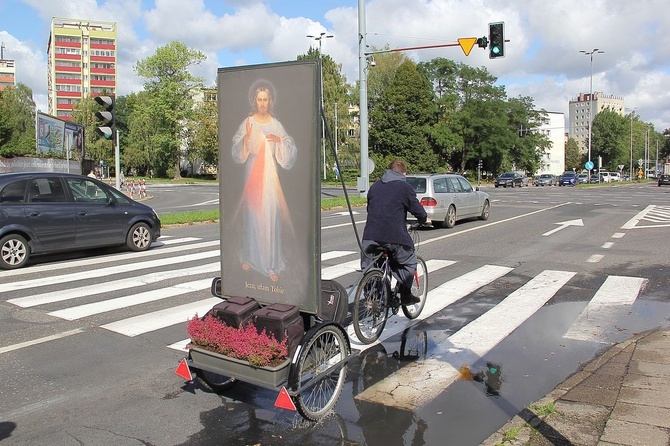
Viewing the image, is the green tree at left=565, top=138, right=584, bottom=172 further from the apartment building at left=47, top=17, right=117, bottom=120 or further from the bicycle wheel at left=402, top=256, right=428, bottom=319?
the bicycle wheel at left=402, top=256, right=428, bottom=319

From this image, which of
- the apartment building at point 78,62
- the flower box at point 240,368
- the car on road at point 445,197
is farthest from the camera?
the apartment building at point 78,62

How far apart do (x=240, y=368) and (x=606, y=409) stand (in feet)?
8.68

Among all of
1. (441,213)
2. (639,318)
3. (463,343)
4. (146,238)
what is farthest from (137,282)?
(441,213)

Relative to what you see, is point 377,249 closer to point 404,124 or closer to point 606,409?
point 606,409

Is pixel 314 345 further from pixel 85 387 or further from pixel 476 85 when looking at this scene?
pixel 476 85

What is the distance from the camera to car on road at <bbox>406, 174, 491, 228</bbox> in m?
16.5

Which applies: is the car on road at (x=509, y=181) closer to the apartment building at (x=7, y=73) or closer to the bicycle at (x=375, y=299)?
the bicycle at (x=375, y=299)

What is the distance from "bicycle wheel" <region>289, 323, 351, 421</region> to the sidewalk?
121 centimetres

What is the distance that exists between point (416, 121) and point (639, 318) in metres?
62.8

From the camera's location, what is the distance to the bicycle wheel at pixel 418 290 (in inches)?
265

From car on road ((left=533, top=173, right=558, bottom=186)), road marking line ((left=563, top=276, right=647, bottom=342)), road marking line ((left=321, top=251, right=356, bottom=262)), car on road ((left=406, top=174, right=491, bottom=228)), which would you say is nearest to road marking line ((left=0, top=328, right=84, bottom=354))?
road marking line ((left=563, top=276, right=647, bottom=342))

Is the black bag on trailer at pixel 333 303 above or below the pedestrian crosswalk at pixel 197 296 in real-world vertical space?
above

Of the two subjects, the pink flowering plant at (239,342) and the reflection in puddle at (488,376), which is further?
the reflection in puddle at (488,376)

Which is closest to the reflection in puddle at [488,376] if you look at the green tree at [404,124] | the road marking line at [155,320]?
the road marking line at [155,320]
